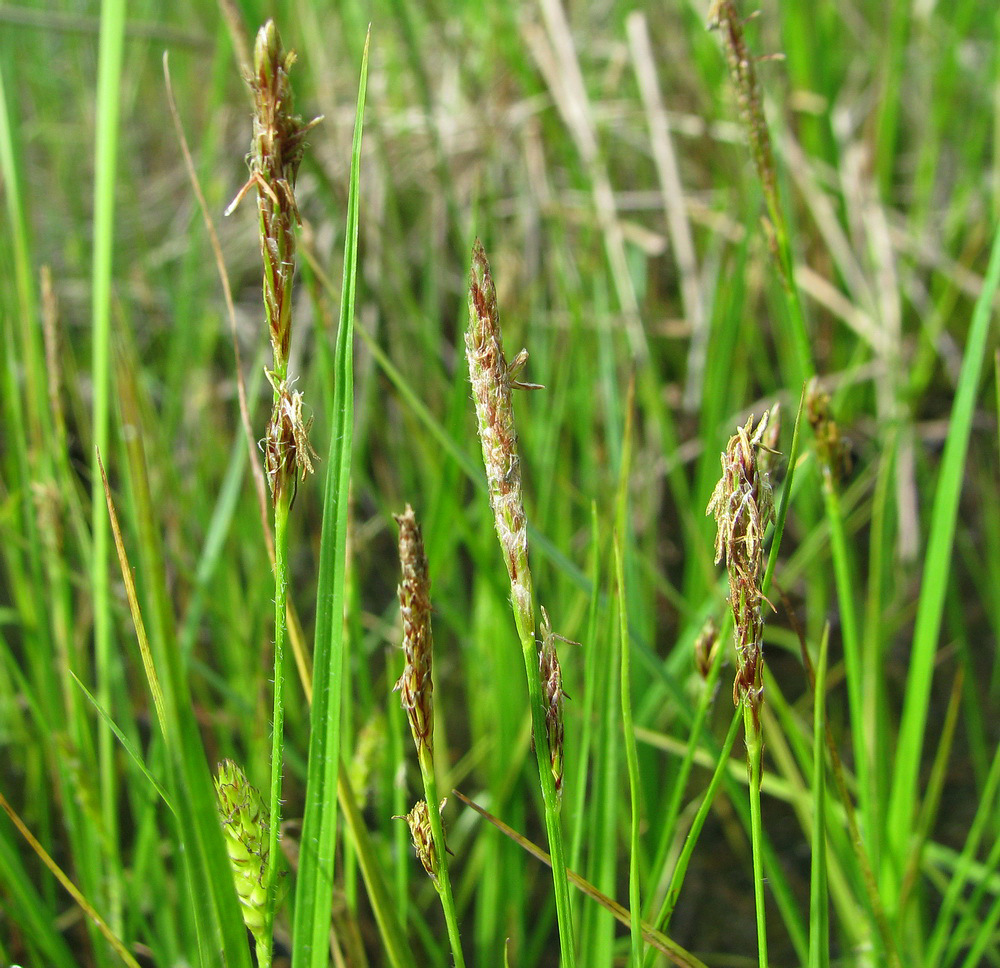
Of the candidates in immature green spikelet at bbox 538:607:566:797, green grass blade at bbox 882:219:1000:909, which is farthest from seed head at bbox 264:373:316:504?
green grass blade at bbox 882:219:1000:909

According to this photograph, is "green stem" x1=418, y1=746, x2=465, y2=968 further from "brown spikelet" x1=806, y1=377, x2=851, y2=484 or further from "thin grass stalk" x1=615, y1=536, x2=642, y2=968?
"brown spikelet" x1=806, y1=377, x2=851, y2=484

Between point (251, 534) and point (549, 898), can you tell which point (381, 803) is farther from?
point (251, 534)

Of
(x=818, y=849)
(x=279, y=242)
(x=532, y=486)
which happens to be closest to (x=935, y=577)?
(x=818, y=849)

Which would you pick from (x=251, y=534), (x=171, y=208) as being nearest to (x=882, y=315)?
→ (x=251, y=534)

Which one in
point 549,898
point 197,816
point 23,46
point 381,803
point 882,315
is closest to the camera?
point 197,816

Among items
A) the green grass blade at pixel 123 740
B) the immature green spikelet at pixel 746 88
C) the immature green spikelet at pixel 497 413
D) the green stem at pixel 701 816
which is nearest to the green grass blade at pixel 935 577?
the immature green spikelet at pixel 746 88

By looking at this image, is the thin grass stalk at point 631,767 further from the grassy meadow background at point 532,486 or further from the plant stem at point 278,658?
the plant stem at point 278,658
